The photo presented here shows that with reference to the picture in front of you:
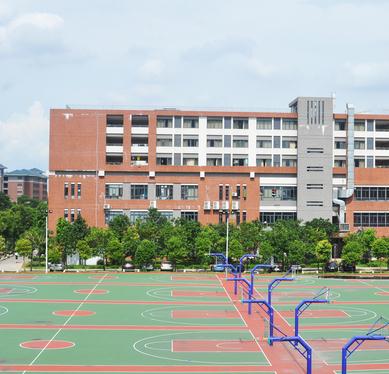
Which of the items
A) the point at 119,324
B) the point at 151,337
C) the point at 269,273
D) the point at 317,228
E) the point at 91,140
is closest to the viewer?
the point at 151,337

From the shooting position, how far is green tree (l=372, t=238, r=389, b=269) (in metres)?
85.3

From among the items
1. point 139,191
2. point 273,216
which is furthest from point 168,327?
point 273,216

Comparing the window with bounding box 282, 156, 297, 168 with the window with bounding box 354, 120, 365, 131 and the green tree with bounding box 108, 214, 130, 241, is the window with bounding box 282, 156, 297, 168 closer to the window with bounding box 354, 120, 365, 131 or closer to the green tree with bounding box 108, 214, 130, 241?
the window with bounding box 354, 120, 365, 131

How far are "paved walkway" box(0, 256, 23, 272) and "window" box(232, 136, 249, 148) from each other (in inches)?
1408

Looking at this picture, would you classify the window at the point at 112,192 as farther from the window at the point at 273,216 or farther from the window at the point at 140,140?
the window at the point at 273,216

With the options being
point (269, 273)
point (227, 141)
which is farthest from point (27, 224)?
point (269, 273)

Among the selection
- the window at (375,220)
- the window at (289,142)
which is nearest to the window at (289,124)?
the window at (289,142)

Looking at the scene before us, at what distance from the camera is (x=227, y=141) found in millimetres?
102500

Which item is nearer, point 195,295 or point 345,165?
point 195,295

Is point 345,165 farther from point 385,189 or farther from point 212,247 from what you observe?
point 212,247

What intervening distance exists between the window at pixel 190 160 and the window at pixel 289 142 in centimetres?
1348

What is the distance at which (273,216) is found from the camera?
338ft

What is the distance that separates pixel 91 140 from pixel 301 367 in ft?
240

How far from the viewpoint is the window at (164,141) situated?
102 metres
